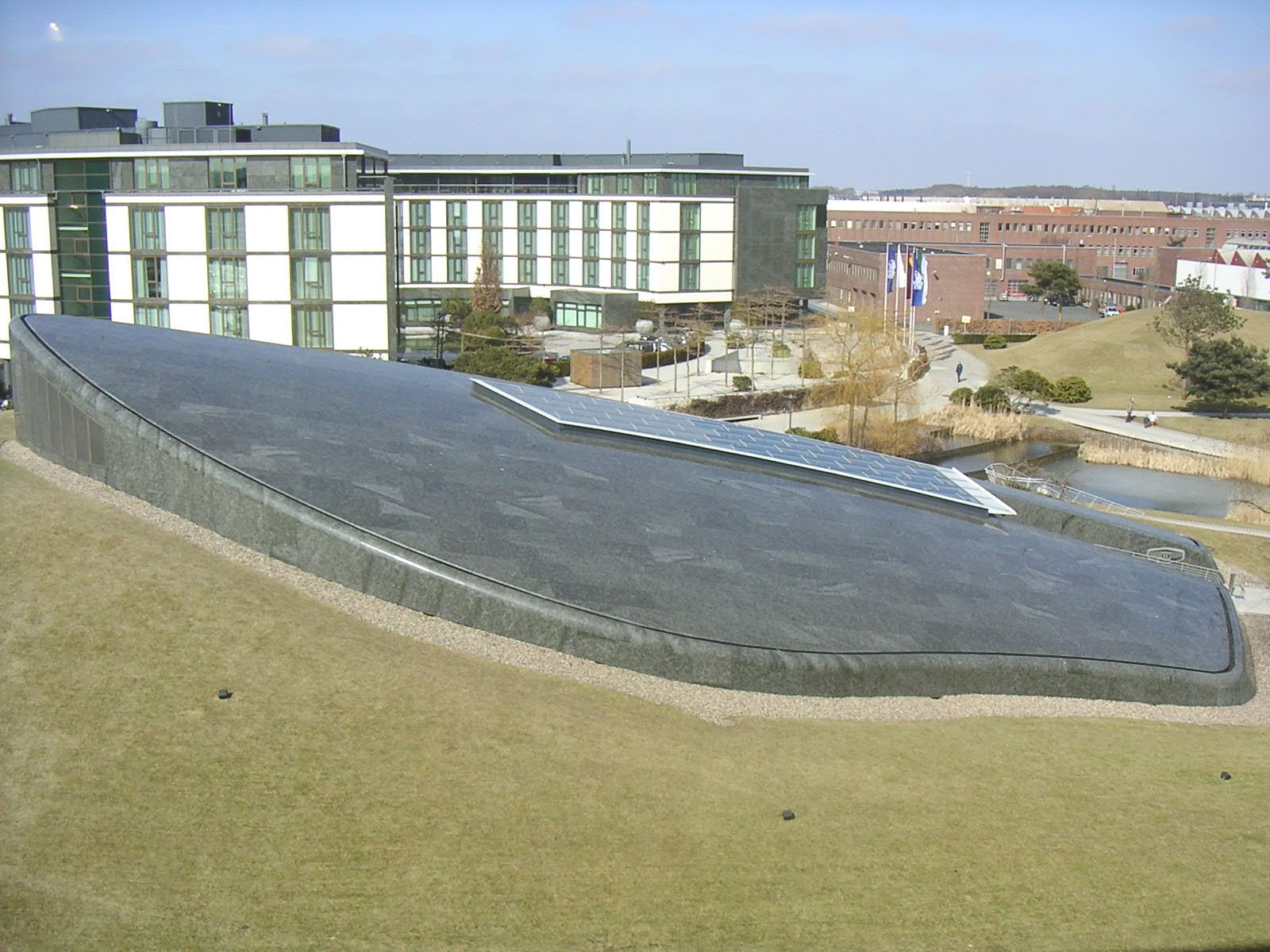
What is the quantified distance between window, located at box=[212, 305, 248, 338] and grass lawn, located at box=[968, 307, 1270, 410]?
144ft

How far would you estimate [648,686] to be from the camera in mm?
19266

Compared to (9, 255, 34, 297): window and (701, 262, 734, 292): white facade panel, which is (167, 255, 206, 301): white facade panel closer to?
(9, 255, 34, 297): window

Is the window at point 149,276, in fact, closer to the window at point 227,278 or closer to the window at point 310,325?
the window at point 227,278

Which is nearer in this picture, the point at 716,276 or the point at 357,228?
the point at 357,228

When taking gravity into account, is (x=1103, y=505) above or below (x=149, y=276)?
below

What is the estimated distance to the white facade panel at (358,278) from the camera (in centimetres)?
5578

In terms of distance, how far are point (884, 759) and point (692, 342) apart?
5975 centimetres

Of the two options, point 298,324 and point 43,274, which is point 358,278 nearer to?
point 298,324

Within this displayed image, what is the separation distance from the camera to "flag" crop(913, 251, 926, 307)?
70125 mm

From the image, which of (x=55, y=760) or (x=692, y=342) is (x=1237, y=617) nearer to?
(x=55, y=760)

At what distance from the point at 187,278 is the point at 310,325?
599 centimetres

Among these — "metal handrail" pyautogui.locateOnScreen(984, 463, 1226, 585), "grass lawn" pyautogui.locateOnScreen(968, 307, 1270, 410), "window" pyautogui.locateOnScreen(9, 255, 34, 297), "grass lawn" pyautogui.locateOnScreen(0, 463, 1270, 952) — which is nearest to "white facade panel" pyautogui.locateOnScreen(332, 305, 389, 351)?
"window" pyautogui.locateOnScreen(9, 255, 34, 297)

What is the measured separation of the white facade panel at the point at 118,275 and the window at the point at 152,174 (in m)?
4.17

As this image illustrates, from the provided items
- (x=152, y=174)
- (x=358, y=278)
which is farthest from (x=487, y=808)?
(x=152, y=174)
